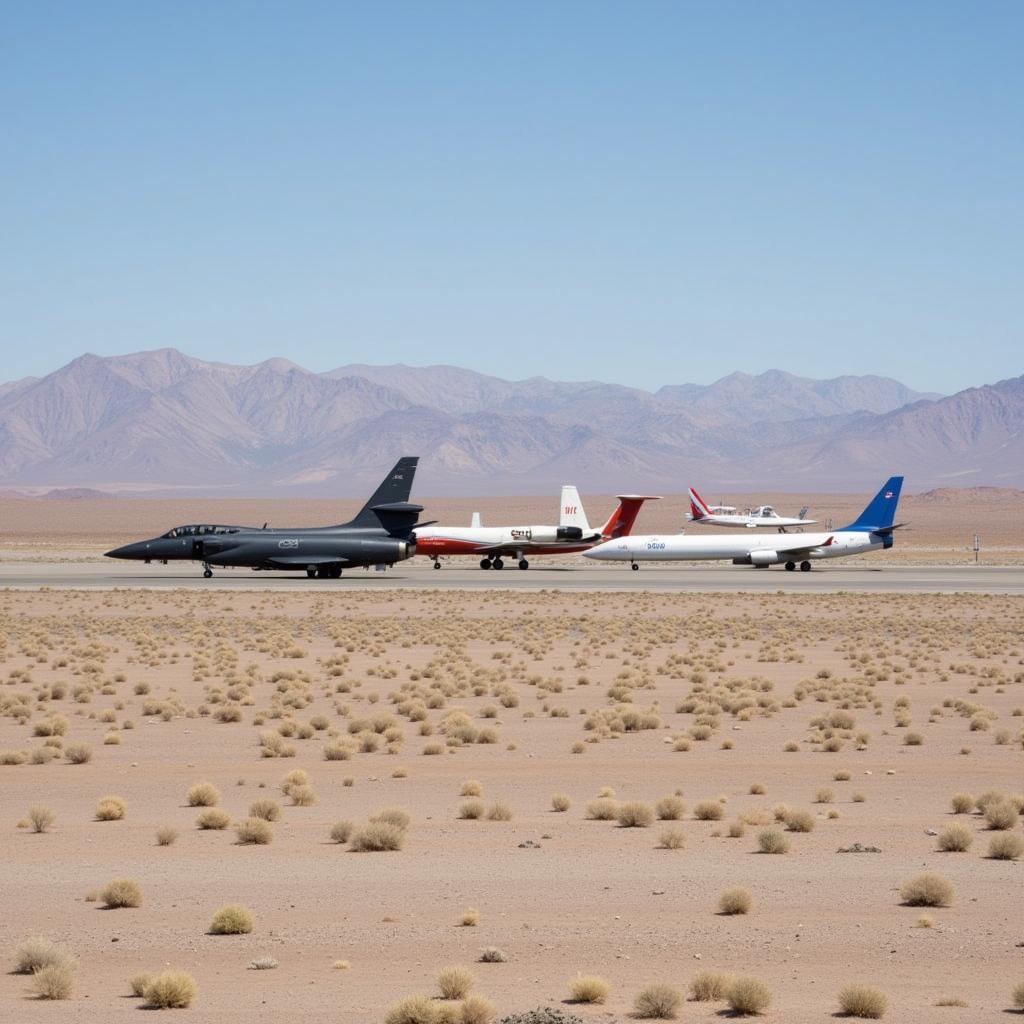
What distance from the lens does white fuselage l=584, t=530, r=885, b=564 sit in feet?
253

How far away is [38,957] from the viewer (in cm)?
1015

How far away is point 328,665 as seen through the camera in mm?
33281

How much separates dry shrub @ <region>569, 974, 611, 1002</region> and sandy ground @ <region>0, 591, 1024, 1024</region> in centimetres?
15

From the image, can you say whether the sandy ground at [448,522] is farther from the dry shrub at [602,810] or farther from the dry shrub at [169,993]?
the dry shrub at [169,993]

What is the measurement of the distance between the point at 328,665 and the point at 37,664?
720 centimetres

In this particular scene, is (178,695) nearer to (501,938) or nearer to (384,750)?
(384,750)

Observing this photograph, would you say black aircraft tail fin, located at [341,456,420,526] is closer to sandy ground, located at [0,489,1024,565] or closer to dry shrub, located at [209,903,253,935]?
sandy ground, located at [0,489,1024,565]

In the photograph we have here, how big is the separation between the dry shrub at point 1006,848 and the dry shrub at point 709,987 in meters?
5.53

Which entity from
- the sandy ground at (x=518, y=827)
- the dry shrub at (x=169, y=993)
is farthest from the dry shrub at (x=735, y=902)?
the dry shrub at (x=169, y=993)

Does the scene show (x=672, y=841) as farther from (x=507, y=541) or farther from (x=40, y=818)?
(x=507, y=541)

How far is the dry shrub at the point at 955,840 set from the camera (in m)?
14.5

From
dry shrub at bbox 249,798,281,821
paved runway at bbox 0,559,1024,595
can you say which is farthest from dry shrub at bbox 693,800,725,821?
paved runway at bbox 0,559,1024,595

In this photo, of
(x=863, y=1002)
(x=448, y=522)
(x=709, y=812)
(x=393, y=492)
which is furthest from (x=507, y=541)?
(x=448, y=522)

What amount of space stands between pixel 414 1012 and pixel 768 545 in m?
72.4
